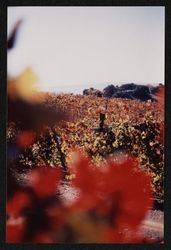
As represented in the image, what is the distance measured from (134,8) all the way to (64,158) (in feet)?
2.85

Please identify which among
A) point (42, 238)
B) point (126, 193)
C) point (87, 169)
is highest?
point (87, 169)

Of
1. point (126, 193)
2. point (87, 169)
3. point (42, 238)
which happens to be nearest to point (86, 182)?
point (87, 169)

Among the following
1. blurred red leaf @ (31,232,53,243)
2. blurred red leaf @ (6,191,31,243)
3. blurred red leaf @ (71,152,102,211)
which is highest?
blurred red leaf @ (71,152,102,211)

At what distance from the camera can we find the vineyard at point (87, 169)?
6.41 ft

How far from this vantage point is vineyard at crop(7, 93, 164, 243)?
1953mm

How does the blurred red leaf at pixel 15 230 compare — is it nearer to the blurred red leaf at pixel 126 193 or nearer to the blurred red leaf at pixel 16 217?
the blurred red leaf at pixel 16 217

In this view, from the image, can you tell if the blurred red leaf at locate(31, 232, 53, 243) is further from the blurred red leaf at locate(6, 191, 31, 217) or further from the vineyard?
the blurred red leaf at locate(6, 191, 31, 217)

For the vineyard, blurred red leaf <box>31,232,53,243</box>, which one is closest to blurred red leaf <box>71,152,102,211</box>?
the vineyard

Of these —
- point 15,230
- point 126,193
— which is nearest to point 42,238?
point 15,230

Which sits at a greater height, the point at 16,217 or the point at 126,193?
the point at 126,193

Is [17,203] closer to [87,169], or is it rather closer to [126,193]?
[87,169]

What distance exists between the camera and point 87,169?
1998 millimetres

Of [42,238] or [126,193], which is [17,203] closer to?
[42,238]

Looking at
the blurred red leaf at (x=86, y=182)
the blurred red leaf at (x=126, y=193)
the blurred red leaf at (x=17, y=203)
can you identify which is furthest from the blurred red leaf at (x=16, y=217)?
the blurred red leaf at (x=126, y=193)
